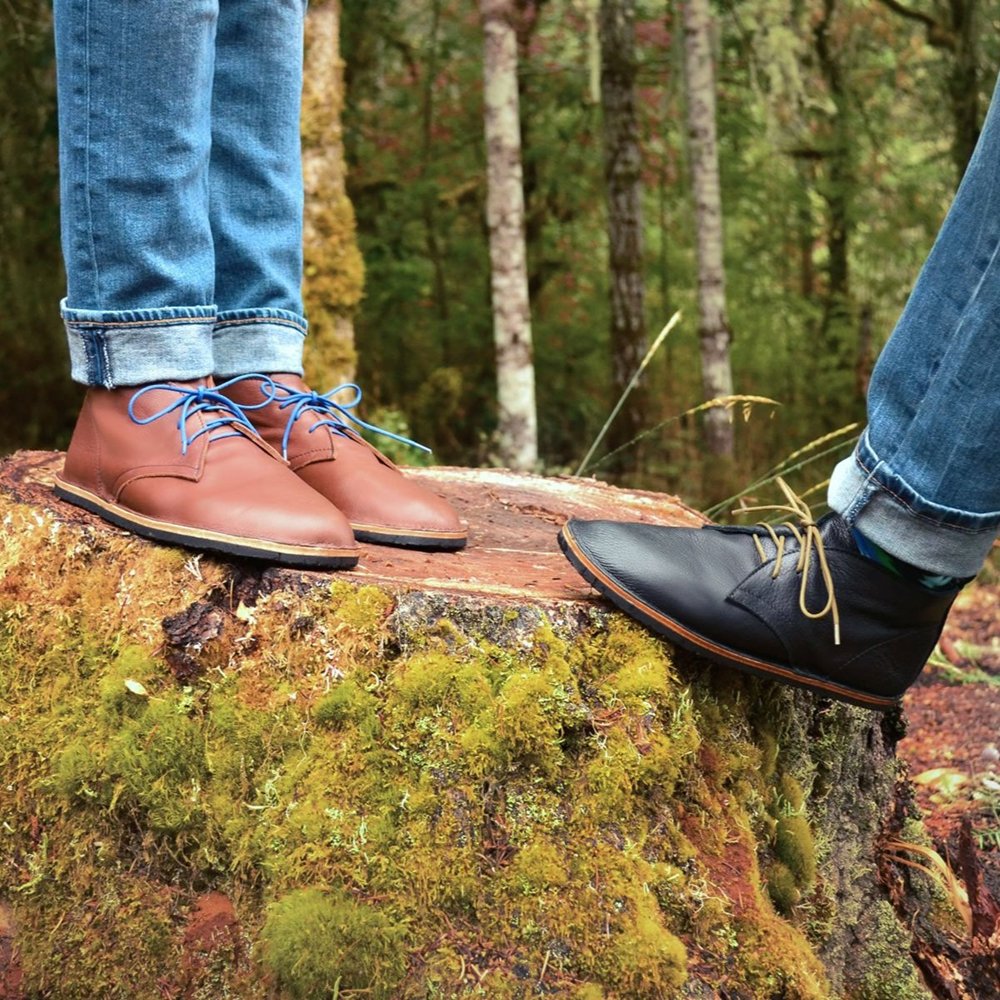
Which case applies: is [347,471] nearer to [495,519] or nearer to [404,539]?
[404,539]

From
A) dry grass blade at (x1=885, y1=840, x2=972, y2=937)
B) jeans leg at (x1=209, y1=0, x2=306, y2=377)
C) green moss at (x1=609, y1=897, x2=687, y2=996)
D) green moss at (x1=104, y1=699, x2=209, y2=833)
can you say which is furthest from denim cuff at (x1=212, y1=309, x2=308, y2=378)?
dry grass blade at (x1=885, y1=840, x2=972, y2=937)

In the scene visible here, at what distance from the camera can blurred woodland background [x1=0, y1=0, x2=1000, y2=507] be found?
7938 millimetres

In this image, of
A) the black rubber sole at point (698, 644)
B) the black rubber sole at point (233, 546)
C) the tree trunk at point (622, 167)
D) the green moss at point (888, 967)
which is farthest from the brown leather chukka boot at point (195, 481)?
the tree trunk at point (622, 167)

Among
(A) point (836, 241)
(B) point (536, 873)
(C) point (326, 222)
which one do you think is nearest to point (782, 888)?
(B) point (536, 873)

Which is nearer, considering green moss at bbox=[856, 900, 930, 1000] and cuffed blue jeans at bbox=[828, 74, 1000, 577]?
cuffed blue jeans at bbox=[828, 74, 1000, 577]

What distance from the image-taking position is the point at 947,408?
4.49 feet

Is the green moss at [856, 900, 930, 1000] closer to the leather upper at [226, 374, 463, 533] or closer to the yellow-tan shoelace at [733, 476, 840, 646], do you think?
the yellow-tan shoelace at [733, 476, 840, 646]

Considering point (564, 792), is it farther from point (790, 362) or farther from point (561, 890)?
point (790, 362)

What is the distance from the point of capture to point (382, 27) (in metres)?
8.50

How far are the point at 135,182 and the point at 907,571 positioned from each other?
1.25 m

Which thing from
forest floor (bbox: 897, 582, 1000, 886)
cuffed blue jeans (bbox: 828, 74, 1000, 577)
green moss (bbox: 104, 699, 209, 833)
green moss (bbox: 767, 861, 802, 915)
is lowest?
forest floor (bbox: 897, 582, 1000, 886)

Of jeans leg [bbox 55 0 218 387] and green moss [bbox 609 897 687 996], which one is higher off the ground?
jeans leg [bbox 55 0 218 387]

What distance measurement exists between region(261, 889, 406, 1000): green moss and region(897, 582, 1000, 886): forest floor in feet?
4.07

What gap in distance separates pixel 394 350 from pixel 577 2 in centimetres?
370
